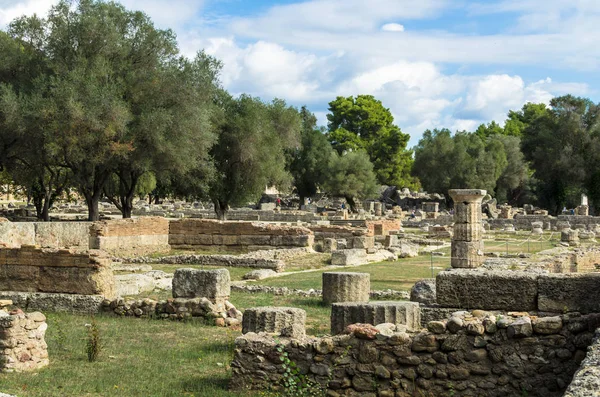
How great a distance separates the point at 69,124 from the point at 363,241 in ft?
37.2

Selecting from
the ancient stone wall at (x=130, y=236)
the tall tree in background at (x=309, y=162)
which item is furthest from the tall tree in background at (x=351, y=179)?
the ancient stone wall at (x=130, y=236)

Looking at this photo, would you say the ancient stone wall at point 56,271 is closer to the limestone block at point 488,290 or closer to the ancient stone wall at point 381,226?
the limestone block at point 488,290

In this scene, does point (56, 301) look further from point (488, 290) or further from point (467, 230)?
point (467, 230)

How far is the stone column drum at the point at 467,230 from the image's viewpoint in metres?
19.4

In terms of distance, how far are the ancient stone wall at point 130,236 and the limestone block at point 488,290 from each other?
1613 cm

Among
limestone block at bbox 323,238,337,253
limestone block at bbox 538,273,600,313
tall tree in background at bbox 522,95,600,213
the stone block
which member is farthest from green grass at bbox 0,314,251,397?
tall tree in background at bbox 522,95,600,213

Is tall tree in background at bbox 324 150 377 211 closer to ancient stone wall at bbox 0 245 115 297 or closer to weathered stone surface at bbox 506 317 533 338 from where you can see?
ancient stone wall at bbox 0 245 115 297

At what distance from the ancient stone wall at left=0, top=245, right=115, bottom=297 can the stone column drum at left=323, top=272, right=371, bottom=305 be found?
4019 mm

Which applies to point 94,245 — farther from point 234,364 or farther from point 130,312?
point 234,364

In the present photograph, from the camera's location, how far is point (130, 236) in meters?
25.2

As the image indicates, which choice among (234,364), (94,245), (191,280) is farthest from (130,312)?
(94,245)

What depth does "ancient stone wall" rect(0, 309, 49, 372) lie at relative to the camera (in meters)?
8.56

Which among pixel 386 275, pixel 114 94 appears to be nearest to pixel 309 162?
pixel 114 94

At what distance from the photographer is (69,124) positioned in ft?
86.7
